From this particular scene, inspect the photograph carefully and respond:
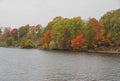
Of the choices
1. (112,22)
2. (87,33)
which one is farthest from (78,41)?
(112,22)

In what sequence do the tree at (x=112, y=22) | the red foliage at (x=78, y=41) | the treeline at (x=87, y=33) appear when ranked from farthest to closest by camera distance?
1. the red foliage at (x=78, y=41)
2. the treeline at (x=87, y=33)
3. the tree at (x=112, y=22)

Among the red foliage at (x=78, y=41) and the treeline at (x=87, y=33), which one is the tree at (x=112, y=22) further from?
the red foliage at (x=78, y=41)

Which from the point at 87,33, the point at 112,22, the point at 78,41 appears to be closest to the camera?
the point at 112,22

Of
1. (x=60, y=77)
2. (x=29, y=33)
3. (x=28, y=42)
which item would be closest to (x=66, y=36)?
(x=28, y=42)

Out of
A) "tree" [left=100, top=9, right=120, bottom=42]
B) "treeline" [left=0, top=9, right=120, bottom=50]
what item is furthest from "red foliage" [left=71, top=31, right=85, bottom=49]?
"tree" [left=100, top=9, right=120, bottom=42]

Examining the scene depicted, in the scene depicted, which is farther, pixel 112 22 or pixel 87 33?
pixel 87 33

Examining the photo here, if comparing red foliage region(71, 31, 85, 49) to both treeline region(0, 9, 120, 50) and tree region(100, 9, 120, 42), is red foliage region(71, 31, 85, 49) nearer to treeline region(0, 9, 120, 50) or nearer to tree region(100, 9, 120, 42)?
treeline region(0, 9, 120, 50)

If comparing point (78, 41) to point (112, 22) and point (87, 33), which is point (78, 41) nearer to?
point (87, 33)

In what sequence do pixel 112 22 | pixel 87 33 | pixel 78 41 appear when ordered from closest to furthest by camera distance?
1. pixel 112 22
2. pixel 78 41
3. pixel 87 33

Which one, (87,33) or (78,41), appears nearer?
(78,41)

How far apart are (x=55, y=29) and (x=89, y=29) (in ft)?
64.6

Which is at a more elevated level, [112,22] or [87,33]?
[112,22]

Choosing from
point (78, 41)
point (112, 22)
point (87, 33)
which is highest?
point (112, 22)

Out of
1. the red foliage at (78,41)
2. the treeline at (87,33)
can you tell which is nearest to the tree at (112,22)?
the treeline at (87,33)
